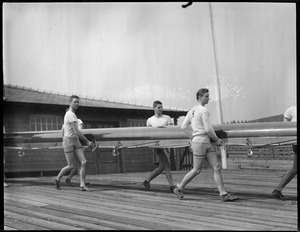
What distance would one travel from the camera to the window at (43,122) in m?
11.8

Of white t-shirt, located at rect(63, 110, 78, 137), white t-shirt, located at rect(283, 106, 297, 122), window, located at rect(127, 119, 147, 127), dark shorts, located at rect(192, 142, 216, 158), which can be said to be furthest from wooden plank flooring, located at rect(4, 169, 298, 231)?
window, located at rect(127, 119, 147, 127)

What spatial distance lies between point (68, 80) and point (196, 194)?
8.10 feet

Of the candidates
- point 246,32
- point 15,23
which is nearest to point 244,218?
point 246,32

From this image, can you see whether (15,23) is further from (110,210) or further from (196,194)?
(196,194)

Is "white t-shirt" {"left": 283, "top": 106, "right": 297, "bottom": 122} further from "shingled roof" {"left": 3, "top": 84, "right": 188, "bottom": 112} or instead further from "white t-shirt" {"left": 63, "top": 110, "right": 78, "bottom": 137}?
"shingled roof" {"left": 3, "top": 84, "right": 188, "bottom": 112}

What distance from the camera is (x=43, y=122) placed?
1193 cm

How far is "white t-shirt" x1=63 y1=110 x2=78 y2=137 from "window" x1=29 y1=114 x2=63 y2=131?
18.2ft

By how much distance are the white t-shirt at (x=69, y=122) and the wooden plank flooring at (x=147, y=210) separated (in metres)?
0.91

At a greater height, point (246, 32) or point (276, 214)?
point (246, 32)

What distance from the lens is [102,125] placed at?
13.4m

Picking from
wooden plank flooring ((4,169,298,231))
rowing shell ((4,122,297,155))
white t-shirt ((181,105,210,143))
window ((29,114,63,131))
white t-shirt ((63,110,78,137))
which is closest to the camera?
wooden plank flooring ((4,169,298,231))

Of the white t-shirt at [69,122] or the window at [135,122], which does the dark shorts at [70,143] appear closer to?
the white t-shirt at [69,122]

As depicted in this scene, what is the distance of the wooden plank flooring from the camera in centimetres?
381

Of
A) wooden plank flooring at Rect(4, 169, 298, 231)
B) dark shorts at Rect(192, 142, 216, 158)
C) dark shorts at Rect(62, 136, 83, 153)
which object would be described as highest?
dark shorts at Rect(62, 136, 83, 153)
